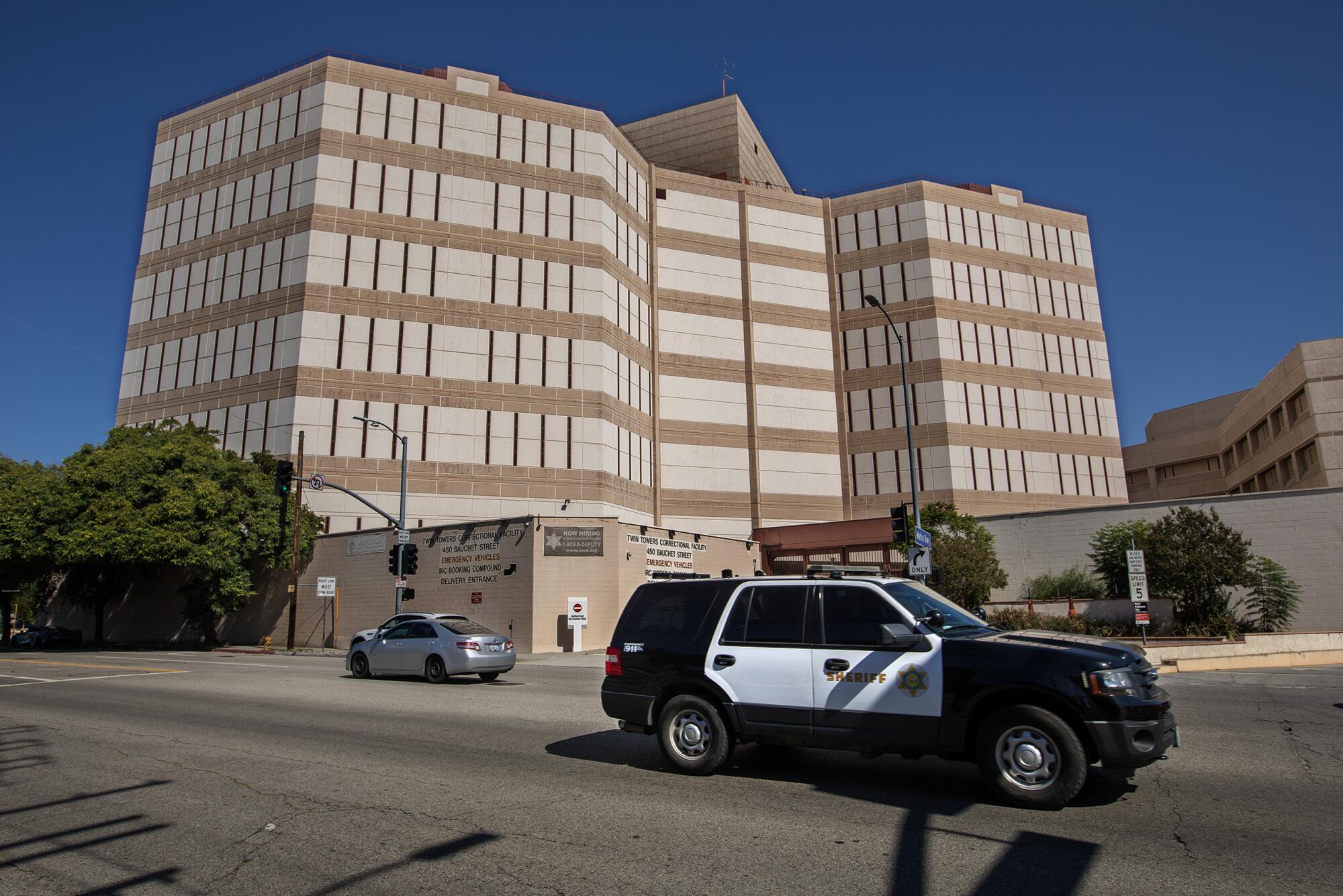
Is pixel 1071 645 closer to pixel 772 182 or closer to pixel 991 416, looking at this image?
pixel 991 416

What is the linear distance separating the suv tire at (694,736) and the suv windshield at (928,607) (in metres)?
2.03

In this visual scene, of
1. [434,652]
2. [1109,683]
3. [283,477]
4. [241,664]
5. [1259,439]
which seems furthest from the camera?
[1259,439]

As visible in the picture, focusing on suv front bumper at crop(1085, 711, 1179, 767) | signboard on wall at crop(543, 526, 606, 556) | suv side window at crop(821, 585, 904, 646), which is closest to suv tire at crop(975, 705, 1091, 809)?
suv front bumper at crop(1085, 711, 1179, 767)

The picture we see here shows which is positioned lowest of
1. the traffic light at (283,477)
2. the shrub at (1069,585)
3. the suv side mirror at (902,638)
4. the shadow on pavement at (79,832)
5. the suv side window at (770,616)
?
the shadow on pavement at (79,832)

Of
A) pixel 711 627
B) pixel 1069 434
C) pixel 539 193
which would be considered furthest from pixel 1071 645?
pixel 1069 434

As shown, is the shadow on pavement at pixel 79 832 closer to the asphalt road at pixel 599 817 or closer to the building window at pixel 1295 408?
the asphalt road at pixel 599 817

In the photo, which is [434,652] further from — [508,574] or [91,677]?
[508,574]

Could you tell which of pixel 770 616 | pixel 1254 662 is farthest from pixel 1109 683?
pixel 1254 662

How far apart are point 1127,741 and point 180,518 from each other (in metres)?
37.0

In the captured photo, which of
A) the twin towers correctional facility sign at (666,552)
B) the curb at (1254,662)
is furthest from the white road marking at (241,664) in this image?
the curb at (1254,662)

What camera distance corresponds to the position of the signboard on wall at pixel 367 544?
36531 mm

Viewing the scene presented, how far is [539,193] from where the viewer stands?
47188 mm

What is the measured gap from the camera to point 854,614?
24.6ft

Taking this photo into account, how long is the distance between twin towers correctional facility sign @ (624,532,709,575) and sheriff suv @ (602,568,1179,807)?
26090 millimetres
